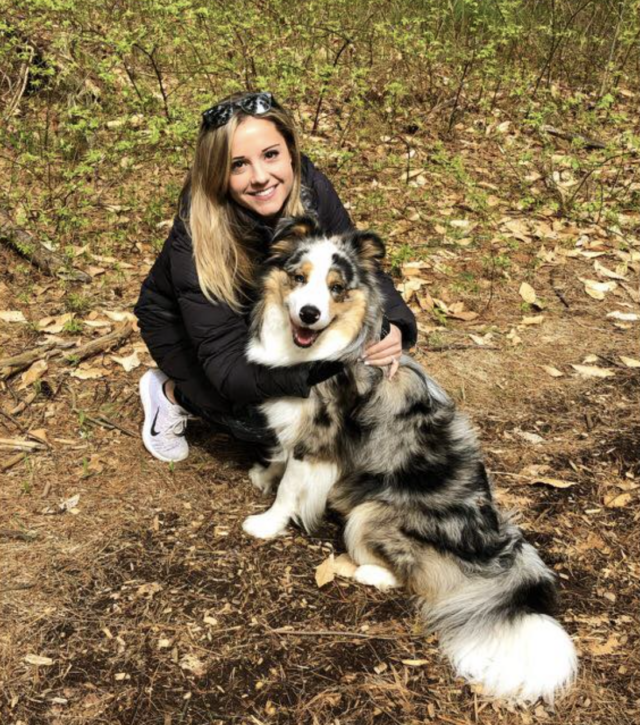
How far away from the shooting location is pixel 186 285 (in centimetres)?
327

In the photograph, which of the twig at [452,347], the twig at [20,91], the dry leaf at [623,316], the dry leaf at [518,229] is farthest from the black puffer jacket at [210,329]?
the twig at [20,91]

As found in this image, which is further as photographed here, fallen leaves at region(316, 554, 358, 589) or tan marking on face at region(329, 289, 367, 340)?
fallen leaves at region(316, 554, 358, 589)

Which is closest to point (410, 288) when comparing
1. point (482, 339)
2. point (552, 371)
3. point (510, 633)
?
point (482, 339)

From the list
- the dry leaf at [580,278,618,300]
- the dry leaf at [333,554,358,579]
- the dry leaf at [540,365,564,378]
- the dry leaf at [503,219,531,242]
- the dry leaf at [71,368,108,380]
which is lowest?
the dry leaf at [333,554,358,579]

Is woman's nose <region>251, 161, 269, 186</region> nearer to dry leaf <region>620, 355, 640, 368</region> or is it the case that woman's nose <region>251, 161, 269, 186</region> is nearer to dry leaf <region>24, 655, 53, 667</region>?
dry leaf <region>24, 655, 53, 667</region>

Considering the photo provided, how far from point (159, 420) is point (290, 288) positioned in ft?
4.45

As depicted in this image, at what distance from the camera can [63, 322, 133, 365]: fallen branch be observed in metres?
4.38

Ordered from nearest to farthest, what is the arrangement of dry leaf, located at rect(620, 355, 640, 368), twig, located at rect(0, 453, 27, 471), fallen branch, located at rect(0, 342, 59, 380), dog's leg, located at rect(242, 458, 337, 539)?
dog's leg, located at rect(242, 458, 337, 539) → twig, located at rect(0, 453, 27, 471) → fallen branch, located at rect(0, 342, 59, 380) → dry leaf, located at rect(620, 355, 640, 368)

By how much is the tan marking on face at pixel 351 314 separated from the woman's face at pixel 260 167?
72 centimetres

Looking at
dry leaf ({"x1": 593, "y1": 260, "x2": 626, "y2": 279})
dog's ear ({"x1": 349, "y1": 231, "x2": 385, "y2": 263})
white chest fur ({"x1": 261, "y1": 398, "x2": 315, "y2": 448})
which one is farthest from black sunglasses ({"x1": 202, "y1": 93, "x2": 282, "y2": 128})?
dry leaf ({"x1": 593, "y1": 260, "x2": 626, "y2": 279})

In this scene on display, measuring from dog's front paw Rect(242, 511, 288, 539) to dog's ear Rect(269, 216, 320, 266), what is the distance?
4.29 feet

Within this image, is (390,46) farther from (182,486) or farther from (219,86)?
(182,486)

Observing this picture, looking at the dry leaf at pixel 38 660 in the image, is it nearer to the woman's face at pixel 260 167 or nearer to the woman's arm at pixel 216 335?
the woman's arm at pixel 216 335

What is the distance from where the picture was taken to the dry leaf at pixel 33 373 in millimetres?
4184
